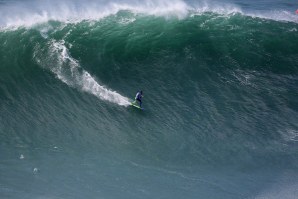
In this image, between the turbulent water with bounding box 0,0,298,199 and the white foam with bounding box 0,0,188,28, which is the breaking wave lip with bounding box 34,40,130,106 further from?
the white foam with bounding box 0,0,188,28

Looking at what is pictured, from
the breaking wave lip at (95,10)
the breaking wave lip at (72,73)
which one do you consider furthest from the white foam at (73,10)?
the breaking wave lip at (72,73)

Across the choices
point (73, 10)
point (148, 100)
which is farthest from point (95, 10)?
point (148, 100)

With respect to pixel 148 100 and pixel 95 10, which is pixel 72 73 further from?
pixel 95 10

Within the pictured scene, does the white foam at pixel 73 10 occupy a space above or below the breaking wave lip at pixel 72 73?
above

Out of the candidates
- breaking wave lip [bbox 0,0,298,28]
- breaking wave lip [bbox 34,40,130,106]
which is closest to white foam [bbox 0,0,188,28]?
breaking wave lip [bbox 0,0,298,28]

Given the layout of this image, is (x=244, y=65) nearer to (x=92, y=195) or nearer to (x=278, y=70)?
(x=278, y=70)

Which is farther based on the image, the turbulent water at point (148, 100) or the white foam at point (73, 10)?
the white foam at point (73, 10)

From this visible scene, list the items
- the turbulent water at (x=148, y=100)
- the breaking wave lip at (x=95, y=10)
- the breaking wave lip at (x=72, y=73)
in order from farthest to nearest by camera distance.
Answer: the breaking wave lip at (x=95, y=10) → the breaking wave lip at (x=72, y=73) → the turbulent water at (x=148, y=100)

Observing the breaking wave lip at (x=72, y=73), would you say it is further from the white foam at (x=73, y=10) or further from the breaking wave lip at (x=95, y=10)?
the breaking wave lip at (x=95, y=10)
